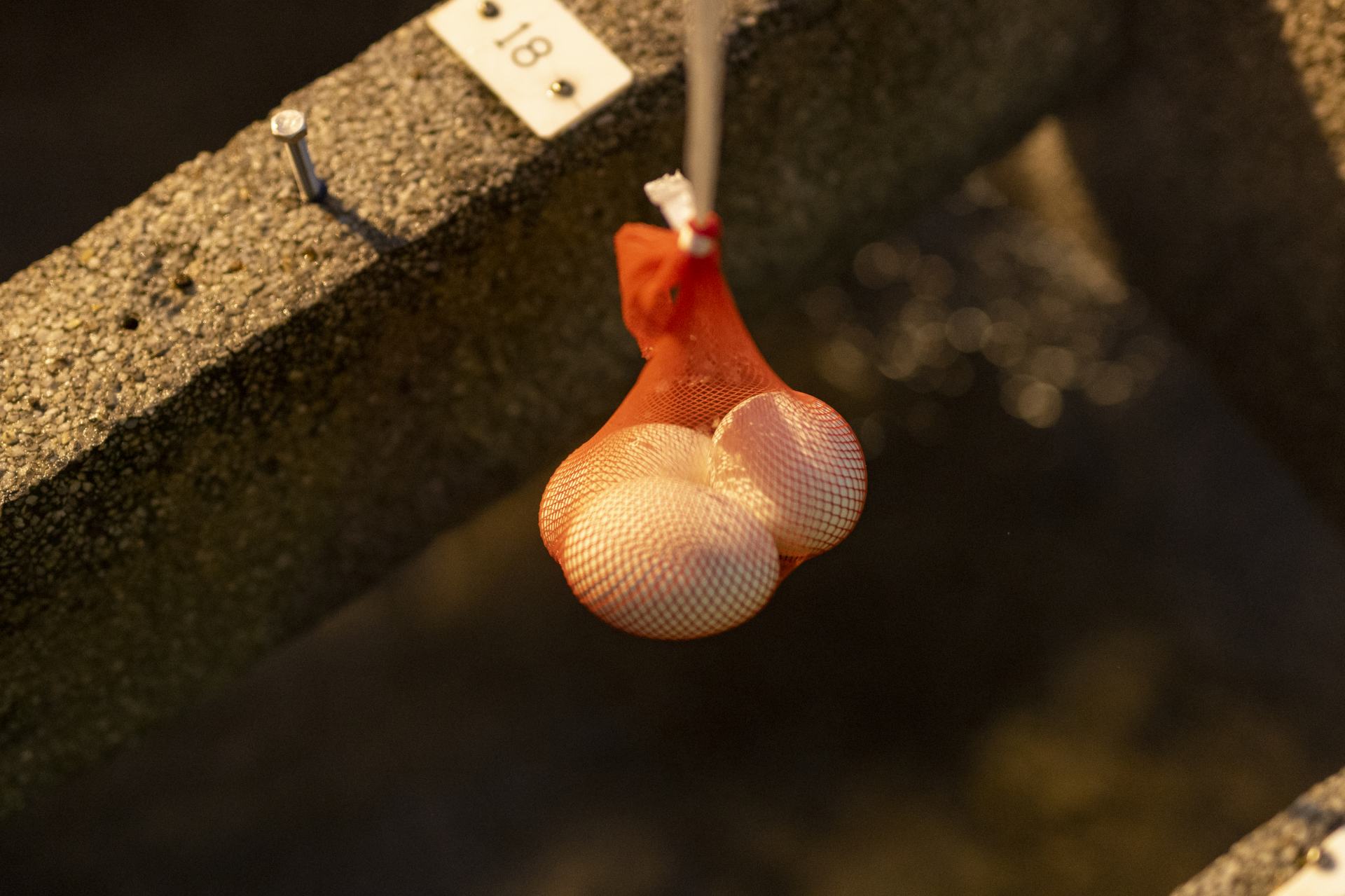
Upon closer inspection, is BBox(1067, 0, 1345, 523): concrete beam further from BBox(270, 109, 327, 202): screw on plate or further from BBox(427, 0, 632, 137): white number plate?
BBox(270, 109, 327, 202): screw on plate

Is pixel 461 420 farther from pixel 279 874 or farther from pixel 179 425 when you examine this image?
pixel 279 874

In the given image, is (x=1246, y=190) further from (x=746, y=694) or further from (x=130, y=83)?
(x=130, y=83)

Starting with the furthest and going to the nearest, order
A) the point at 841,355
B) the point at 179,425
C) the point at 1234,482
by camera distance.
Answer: the point at 841,355 < the point at 1234,482 < the point at 179,425

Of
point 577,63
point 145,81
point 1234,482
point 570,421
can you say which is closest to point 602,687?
point 570,421

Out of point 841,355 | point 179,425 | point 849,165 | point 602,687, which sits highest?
point 849,165

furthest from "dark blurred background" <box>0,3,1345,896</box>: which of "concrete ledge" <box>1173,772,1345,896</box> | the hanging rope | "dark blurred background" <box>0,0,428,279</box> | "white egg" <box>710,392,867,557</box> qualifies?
the hanging rope
